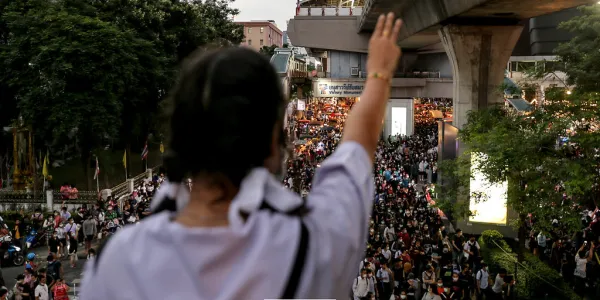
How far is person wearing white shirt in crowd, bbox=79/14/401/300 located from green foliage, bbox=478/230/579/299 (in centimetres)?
1285

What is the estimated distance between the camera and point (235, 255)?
1.19 metres

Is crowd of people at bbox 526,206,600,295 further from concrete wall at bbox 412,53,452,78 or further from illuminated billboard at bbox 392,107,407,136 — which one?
concrete wall at bbox 412,53,452,78

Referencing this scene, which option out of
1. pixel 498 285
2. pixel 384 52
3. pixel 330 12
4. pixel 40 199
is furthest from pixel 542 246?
pixel 330 12

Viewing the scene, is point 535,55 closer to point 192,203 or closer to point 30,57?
point 30,57

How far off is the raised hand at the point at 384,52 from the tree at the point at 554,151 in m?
11.0

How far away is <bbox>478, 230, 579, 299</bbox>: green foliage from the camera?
13.1m

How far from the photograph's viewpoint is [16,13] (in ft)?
83.0

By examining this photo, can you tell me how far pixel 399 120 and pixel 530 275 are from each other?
104 feet

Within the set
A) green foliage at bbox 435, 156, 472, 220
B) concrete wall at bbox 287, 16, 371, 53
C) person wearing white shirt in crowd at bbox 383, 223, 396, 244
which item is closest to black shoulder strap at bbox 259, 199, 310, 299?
green foliage at bbox 435, 156, 472, 220

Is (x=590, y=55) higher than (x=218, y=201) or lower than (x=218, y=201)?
higher

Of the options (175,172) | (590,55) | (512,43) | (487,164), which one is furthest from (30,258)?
(512,43)

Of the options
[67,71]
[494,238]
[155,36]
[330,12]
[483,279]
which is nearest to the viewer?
[483,279]

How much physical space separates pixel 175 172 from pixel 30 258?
1252 cm

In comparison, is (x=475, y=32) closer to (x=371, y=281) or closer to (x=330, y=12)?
(x=371, y=281)
